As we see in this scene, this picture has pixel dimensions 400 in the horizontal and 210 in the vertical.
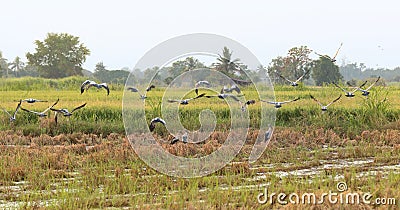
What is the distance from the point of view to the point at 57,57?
33.2 m

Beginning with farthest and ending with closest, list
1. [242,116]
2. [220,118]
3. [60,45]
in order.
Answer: [60,45] < [220,118] < [242,116]

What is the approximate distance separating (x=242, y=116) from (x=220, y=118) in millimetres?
3221

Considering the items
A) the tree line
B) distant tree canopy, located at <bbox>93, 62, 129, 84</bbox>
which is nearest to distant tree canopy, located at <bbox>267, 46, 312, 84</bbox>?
the tree line

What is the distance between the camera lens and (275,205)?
4789 millimetres

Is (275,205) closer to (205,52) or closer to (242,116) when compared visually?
(205,52)

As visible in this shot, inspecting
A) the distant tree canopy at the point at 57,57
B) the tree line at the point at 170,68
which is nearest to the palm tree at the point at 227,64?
the tree line at the point at 170,68

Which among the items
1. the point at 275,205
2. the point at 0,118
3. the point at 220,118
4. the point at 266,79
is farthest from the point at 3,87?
the point at 275,205

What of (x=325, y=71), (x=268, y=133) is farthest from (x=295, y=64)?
(x=268, y=133)

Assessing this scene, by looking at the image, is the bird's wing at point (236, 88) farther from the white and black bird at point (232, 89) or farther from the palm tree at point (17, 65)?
the palm tree at point (17, 65)

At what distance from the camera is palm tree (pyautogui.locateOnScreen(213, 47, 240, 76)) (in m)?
6.16
